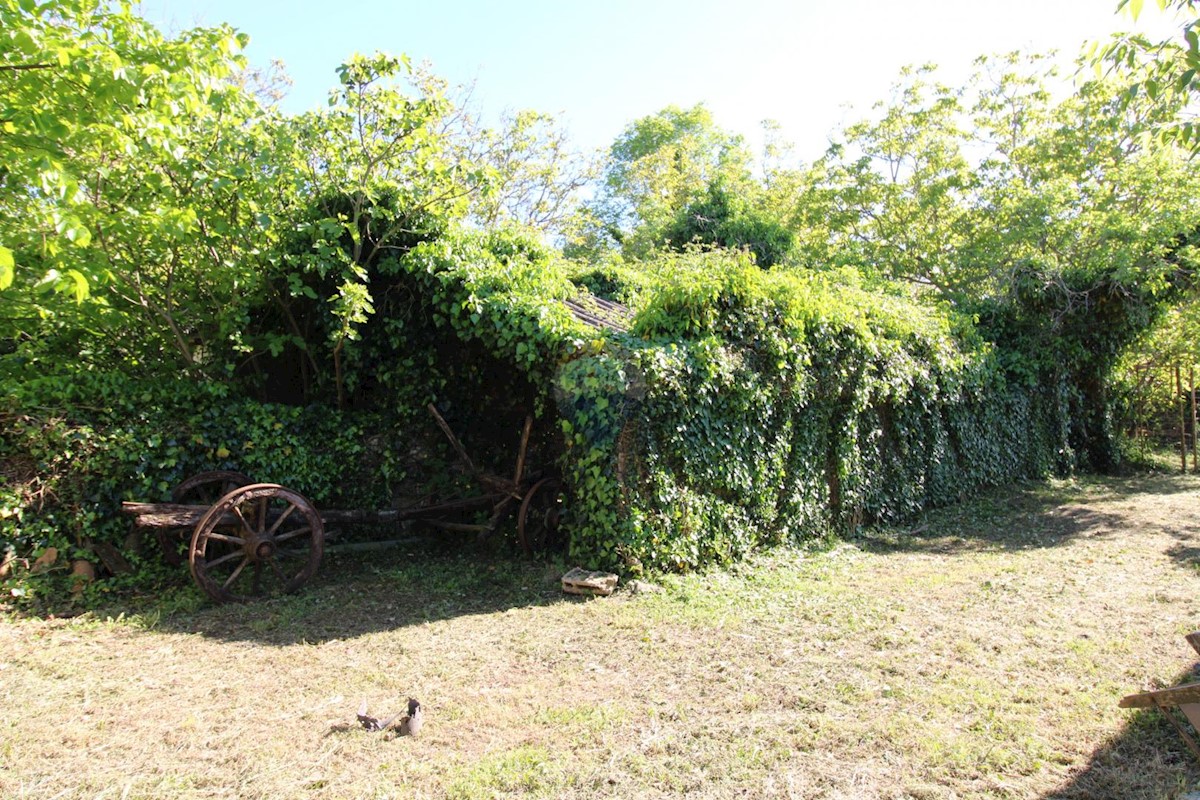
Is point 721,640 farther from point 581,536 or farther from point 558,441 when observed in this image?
point 558,441

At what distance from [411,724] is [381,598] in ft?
9.36

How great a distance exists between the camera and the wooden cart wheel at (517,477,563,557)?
767 centimetres

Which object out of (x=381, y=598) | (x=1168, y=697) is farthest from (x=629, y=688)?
(x=381, y=598)

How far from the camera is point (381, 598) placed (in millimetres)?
6520

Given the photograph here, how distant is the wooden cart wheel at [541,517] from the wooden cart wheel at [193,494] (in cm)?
277

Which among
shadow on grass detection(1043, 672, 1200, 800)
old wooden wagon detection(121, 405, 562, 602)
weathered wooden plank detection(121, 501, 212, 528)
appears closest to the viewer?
shadow on grass detection(1043, 672, 1200, 800)

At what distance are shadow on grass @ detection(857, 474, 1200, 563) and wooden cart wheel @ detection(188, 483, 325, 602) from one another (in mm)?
6236

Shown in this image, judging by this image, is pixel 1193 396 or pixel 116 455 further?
pixel 1193 396

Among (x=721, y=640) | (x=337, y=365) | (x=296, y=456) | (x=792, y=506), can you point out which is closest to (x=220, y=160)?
(x=337, y=365)

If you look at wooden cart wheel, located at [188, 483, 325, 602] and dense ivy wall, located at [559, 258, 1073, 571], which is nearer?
wooden cart wheel, located at [188, 483, 325, 602]

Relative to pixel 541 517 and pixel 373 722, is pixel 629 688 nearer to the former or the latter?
pixel 373 722

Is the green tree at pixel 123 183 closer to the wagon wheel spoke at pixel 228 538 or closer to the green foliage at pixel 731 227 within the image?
the wagon wheel spoke at pixel 228 538

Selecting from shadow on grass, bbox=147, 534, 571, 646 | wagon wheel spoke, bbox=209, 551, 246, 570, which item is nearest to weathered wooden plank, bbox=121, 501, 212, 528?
wagon wheel spoke, bbox=209, 551, 246, 570

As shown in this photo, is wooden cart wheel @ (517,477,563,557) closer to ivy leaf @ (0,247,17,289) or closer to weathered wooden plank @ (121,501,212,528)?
weathered wooden plank @ (121,501,212,528)
